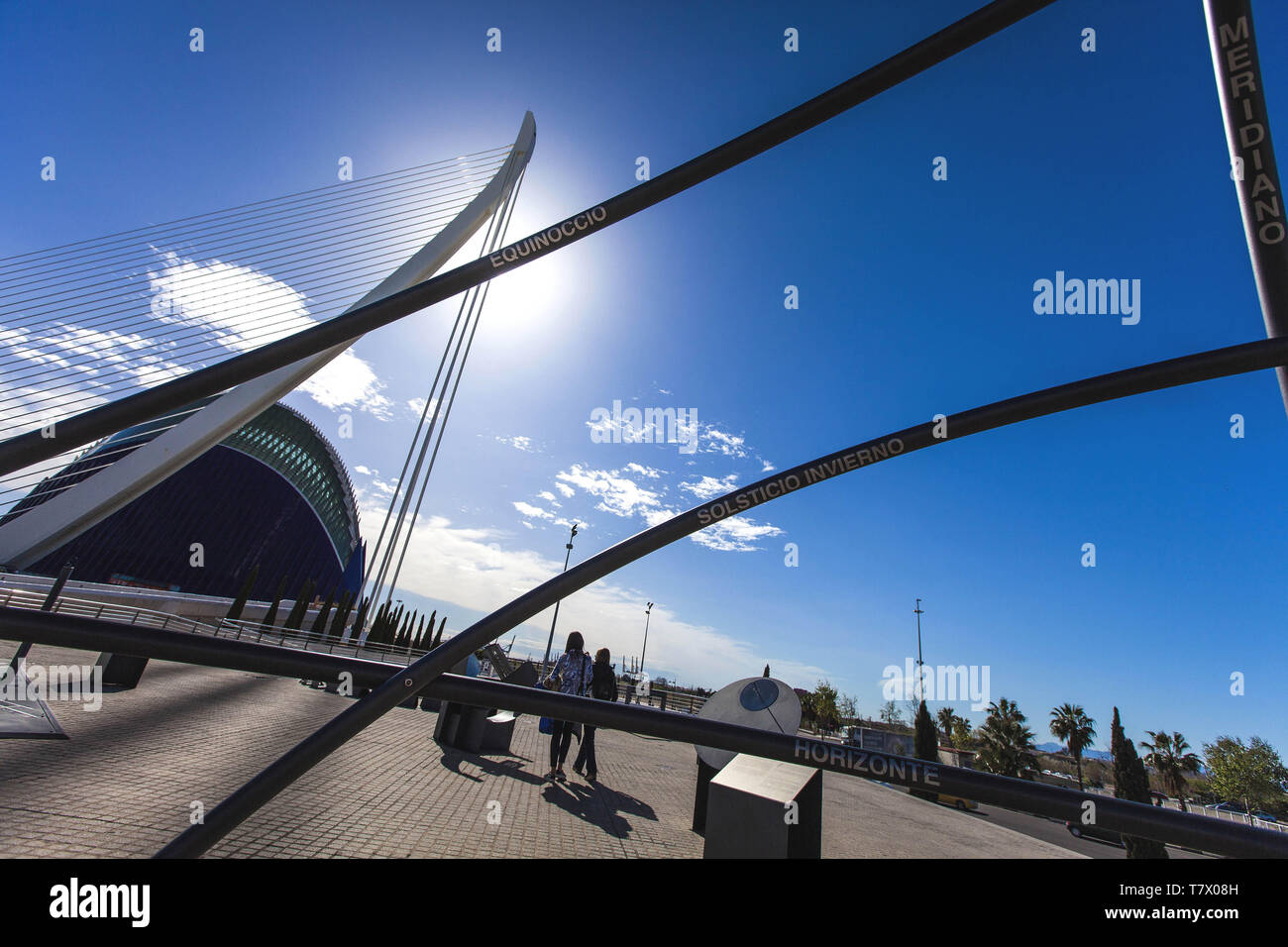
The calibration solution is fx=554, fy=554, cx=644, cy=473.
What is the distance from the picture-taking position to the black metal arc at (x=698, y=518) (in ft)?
3.06

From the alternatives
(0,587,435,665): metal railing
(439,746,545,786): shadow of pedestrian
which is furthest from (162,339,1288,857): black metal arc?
(0,587,435,665): metal railing

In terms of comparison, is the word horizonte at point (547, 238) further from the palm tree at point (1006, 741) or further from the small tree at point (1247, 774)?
the small tree at point (1247, 774)

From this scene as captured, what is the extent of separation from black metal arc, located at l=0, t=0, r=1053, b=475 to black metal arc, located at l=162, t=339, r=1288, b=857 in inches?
28.0

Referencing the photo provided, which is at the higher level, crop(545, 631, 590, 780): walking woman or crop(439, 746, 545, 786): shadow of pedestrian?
crop(545, 631, 590, 780): walking woman

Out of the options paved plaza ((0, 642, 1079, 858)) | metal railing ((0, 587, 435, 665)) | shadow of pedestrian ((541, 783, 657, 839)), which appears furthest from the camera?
metal railing ((0, 587, 435, 665))

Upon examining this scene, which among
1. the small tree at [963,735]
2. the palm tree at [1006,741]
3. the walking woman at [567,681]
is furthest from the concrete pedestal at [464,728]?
the small tree at [963,735]

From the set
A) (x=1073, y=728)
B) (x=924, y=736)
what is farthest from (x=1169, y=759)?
(x=924, y=736)

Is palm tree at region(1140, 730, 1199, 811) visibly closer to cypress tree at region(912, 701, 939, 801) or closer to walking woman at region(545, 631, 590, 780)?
cypress tree at region(912, 701, 939, 801)

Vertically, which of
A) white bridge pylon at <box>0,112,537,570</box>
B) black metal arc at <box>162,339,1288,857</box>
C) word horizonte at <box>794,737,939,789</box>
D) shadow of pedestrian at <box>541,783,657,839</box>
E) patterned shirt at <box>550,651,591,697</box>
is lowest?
shadow of pedestrian at <box>541,783,657,839</box>

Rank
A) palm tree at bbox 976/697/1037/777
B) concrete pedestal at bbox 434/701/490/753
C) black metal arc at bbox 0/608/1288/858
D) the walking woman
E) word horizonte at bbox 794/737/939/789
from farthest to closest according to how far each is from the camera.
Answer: palm tree at bbox 976/697/1037/777 → concrete pedestal at bbox 434/701/490/753 → the walking woman → word horizonte at bbox 794/737/939/789 → black metal arc at bbox 0/608/1288/858

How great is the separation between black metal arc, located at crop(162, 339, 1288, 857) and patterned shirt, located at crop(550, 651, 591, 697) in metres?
6.22

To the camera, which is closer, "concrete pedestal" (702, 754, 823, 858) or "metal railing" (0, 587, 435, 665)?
"concrete pedestal" (702, 754, 823, 858)

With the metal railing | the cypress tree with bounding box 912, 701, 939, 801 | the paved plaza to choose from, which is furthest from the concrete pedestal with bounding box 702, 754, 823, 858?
the cypress tree with bounding box 912, 701, 939, 801

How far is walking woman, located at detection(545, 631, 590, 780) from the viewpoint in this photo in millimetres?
7098
